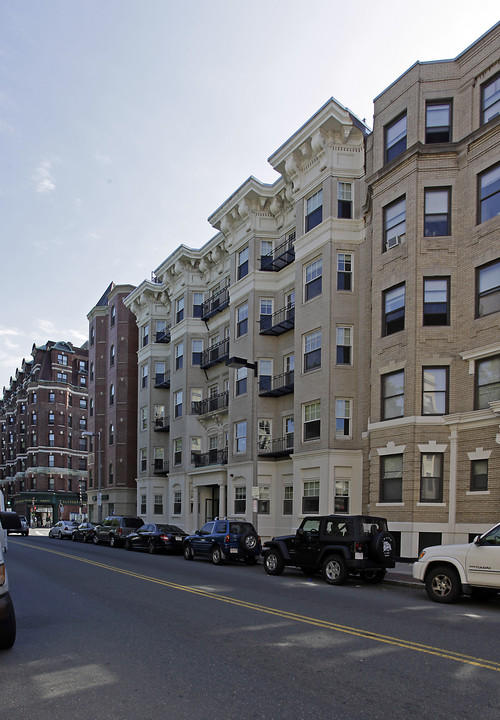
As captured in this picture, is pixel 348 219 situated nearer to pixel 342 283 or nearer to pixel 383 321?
pixel 342 283

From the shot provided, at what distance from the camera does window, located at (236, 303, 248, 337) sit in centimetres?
3189

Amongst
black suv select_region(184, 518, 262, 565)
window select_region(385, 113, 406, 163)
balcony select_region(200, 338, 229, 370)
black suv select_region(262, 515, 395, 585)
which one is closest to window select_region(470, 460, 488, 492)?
black suv select_region(262, 515, 395, 585)

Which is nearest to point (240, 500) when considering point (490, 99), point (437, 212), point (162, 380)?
point (162, 380)

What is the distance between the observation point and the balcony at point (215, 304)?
116ft

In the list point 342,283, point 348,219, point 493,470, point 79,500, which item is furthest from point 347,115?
point 79,500

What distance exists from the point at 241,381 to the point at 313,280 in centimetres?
741

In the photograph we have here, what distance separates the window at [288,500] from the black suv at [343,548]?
11330mm

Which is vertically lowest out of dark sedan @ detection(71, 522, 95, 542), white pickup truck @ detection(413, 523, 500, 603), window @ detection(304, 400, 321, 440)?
dark sedan @ detection(71, 522, 95, 542)

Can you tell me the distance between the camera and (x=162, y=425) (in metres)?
43.3

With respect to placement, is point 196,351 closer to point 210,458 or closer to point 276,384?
point 210,458

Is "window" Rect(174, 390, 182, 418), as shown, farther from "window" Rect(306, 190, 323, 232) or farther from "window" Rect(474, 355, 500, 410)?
"window" Rect(474, 355, 500, 410)

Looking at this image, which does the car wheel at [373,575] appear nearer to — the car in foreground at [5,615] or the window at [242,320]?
the car in foreground at [5,615]

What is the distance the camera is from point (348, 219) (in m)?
25.9

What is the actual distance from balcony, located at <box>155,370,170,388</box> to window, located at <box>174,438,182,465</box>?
4.42m
